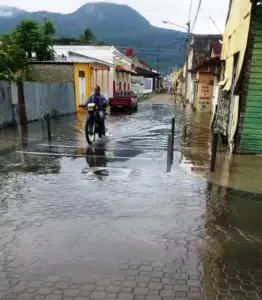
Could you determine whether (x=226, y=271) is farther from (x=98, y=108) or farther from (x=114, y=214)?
(x=98, y=108)

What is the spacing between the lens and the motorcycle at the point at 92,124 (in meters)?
12.7

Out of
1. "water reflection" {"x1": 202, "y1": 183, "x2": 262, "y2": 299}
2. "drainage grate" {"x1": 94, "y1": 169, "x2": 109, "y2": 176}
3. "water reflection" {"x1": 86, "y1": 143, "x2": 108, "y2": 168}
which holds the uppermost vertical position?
"water reflection" {"x1": 202, "y1": 183, "x2": 262, "y2": 299}

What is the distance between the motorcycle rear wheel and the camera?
12.6m

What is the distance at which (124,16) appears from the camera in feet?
548

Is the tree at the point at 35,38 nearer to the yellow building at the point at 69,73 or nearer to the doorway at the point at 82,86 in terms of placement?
the yellow building at the point at 69,73

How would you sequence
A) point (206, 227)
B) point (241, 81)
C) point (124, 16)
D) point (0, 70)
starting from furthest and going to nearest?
point (124, 16) < point (0, 70) < point (241, 81) < point (206, 227)

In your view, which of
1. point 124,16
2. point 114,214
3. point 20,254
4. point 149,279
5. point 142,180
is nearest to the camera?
point 149,279

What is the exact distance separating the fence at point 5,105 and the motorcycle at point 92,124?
191 inches

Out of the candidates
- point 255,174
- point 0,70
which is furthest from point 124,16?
point 255,174

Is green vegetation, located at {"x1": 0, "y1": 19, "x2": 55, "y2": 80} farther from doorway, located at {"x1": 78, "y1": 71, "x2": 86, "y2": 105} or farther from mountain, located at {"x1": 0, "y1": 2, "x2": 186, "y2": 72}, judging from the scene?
mountain, located at {"x1": 0, "y1": 2, "x2": 186, "y2": 72}

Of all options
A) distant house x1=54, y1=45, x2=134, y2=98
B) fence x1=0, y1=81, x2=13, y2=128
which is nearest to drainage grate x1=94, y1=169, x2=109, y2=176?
fence x1=0, y1=81, x2=13, y2=128

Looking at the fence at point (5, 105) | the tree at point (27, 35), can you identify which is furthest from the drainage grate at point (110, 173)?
the tree at point (27, 35)

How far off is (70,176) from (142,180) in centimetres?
159

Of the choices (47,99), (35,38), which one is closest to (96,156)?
(47,99)
